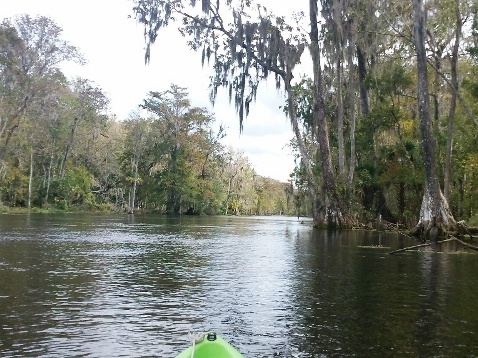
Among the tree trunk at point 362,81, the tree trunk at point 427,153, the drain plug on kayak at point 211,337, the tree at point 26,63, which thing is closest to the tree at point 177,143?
the tree at point 26,63

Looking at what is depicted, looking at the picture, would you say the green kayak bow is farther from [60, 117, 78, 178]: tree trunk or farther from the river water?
[60, 117, 78, 178]: tree trunk

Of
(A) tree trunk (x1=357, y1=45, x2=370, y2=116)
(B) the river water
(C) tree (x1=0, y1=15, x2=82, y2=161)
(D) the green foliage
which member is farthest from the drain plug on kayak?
(D) the green foliage

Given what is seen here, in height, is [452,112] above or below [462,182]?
above

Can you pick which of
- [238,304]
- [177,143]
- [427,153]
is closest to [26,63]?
[177,143]

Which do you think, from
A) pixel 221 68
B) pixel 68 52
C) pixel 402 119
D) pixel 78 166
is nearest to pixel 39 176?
pixel 78 166

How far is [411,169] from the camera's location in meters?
32.7

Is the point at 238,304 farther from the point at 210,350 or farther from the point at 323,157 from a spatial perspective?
the point at 323,157

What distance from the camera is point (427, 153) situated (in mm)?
22359

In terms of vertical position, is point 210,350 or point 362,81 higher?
point 362,81

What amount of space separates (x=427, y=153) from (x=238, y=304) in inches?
649

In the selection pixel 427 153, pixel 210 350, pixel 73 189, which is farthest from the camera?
pixel 73 189

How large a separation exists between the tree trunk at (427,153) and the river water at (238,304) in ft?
19.9

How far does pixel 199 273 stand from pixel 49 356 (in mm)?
6669

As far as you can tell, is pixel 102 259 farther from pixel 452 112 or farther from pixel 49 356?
pixel 452 112
